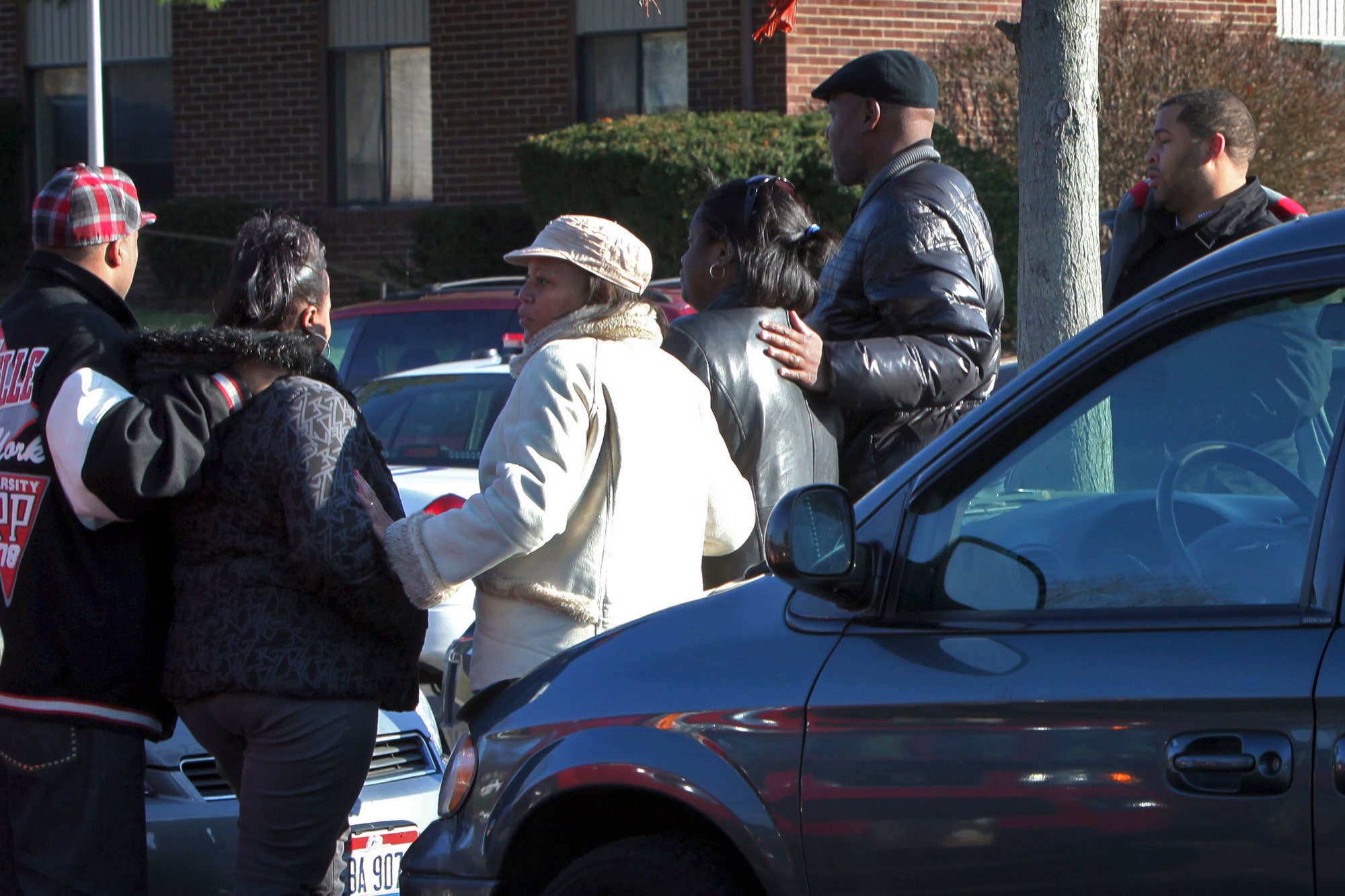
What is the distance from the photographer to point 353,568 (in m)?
3.20

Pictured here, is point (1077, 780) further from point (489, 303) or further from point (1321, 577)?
point (489, 303)

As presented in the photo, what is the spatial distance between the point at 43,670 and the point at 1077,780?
85.4 inches

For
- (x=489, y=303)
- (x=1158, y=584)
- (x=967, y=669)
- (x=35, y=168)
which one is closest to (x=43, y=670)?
(x=967, y=669)

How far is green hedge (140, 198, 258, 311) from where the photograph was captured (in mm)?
17969

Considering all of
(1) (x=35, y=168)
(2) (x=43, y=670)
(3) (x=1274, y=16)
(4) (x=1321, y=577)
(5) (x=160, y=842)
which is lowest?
(5) (x=160, y=842)

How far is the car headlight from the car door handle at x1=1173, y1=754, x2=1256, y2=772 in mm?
1368

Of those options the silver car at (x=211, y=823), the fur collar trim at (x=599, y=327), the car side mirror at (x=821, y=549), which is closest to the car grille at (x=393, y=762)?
the silver car at (x=211, y=823)

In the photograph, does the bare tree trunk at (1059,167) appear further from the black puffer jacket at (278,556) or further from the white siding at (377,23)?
the white siding at (377,23)

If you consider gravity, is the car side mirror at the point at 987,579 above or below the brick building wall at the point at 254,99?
below

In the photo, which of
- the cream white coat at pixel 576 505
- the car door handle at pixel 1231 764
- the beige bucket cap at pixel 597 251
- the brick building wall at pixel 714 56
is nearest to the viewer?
the car door handle at pixel 1231 764

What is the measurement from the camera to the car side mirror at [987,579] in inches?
96.4

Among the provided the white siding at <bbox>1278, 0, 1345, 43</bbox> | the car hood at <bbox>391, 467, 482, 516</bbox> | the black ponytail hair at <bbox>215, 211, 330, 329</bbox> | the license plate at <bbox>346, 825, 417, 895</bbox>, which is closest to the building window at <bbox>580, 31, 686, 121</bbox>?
the white siding at <bbox>1278, 0, 1345, 43</bbox>

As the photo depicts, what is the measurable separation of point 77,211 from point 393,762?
172cm

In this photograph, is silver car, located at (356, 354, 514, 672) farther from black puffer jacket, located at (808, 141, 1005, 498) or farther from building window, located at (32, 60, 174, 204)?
building window, located at (32, 60, 174, 204)
